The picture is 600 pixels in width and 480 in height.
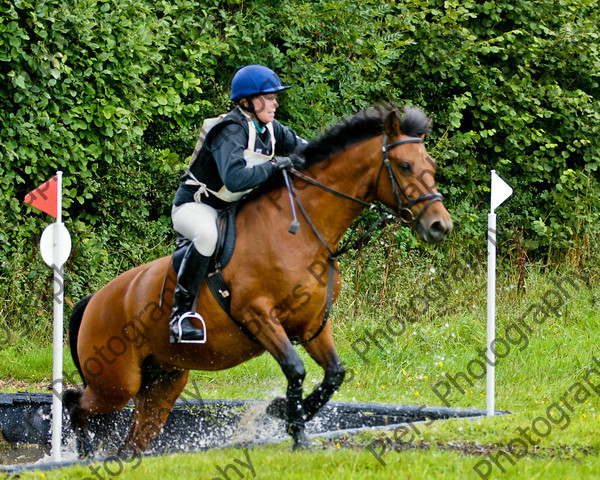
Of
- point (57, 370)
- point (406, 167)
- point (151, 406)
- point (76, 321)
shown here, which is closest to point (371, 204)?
point (406, 167)

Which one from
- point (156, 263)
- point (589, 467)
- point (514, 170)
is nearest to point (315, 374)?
A: point (156, 263)

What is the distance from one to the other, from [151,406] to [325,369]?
5.93 ft

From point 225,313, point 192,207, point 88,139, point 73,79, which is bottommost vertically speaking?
point 225,313

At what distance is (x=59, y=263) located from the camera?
221 inches

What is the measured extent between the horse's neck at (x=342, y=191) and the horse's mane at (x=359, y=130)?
7 cm

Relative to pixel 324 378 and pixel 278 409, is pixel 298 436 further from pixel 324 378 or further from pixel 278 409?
pixel 324 378

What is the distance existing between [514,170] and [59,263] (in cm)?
904

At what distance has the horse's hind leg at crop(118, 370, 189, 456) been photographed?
644 cm

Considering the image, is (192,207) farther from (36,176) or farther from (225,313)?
(36,176)

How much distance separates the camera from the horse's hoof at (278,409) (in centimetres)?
529

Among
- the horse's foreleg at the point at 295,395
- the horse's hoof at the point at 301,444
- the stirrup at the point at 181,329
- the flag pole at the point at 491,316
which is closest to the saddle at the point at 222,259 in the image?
the stirrup at the point at 181,329

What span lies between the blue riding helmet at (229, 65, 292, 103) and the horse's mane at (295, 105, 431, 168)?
47 cm

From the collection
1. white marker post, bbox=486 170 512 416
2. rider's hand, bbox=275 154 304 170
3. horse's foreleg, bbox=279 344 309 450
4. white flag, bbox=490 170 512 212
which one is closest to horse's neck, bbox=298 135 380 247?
rider's hand, bbox=275 154 304 170

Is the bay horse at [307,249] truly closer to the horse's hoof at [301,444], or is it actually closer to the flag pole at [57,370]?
the horse's hoof at [301,444]
